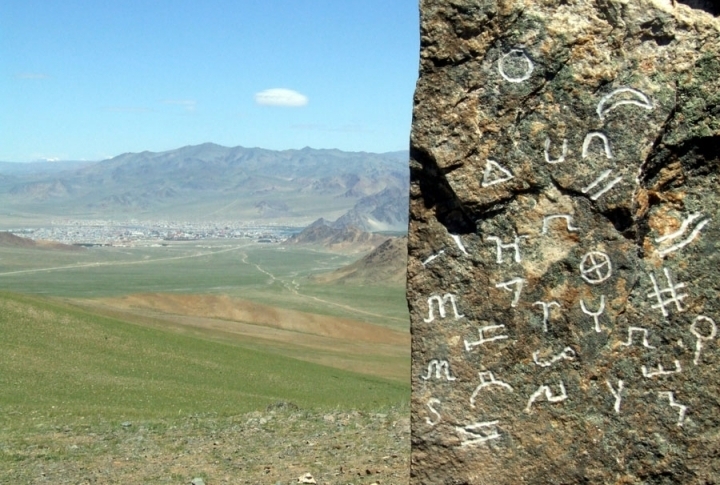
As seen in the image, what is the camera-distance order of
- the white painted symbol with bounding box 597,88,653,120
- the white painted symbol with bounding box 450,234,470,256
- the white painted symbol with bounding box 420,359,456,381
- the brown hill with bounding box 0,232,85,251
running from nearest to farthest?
the white painted symbol with bounding box 597,88,653,120, the white painted symbol with bounding box 450,234,470,256, the white painted symbol with bounding box 420,359,456,381, the brown hill with bounding box 0,232,85,251

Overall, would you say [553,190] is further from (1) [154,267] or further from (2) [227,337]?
(1) [154,267]

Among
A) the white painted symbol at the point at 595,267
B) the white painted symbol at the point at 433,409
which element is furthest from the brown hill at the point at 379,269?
the white painted symbol at the point at 595,267

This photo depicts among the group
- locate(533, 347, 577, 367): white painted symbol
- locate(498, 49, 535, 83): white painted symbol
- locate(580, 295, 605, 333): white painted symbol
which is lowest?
locate(533, 347, 577, 367): white painted symbol

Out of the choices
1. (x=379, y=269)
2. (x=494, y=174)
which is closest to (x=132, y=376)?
(x=494, y=174)

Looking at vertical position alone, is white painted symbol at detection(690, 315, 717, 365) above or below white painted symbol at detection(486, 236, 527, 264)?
below

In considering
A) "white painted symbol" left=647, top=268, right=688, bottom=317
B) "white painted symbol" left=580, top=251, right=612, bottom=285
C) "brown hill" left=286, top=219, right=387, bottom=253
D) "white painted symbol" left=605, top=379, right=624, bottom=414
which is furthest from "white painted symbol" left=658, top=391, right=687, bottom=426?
"brown hill" left=286, top=219, right=387, bottom=253

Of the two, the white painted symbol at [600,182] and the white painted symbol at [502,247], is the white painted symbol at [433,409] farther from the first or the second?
the white painted symbol at [600,182]

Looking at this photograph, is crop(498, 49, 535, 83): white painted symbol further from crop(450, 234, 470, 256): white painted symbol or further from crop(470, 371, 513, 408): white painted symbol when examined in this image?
crop(470, 371, 513, 408): white painted symbol
